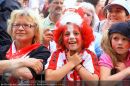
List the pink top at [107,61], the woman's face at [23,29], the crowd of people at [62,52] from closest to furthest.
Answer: the crowd of people at [62,52] < the pink top at [107,61] < the woman's face at [23,29]

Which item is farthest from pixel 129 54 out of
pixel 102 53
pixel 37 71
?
pixel 37 71

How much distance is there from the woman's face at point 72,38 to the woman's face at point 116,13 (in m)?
0.97

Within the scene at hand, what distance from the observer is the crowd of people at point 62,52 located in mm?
4414

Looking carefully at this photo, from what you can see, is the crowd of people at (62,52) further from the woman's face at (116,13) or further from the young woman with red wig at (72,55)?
the woman's face at (116,13)

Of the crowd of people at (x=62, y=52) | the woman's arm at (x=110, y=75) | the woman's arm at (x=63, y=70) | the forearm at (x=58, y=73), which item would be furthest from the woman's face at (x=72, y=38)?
the woman's arm at (x=110, y=75)

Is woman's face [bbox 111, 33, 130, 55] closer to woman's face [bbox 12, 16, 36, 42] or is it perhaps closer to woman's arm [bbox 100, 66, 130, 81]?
woman's arm [bbox 100, 66, 130, 81]

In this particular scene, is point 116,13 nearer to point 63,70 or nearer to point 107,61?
point 107,61

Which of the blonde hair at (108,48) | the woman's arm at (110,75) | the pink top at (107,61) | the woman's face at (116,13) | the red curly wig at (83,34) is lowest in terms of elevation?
the woman's arm at (110,75)

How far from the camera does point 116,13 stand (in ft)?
18.3

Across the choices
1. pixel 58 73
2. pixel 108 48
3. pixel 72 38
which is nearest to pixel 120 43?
pixel 108 48

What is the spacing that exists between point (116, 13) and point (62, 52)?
1201mm

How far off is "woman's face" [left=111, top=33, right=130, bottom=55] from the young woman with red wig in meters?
0.23

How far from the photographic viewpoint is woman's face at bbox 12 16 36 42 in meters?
4.86

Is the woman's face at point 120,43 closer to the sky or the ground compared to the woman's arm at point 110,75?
closer to the sky
